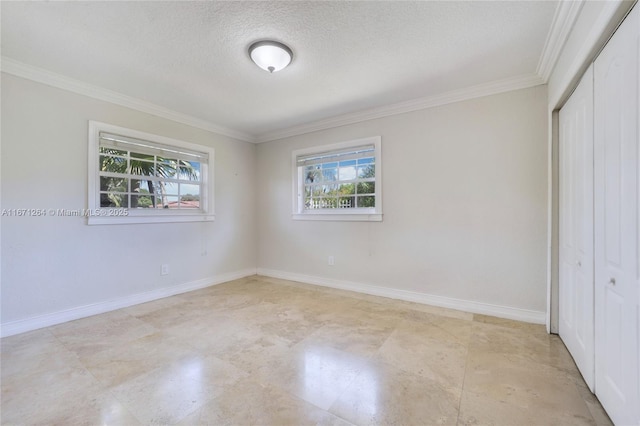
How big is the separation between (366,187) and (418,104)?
4.05 ft

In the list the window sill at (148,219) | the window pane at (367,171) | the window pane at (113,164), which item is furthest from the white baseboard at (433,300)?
the window pane at (113,164)

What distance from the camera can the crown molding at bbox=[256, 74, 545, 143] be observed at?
9.03 ft

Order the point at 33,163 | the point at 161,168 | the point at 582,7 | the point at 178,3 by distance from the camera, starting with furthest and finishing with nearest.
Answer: the point at 161,168 < the point at 33,163 < the point at 178,3 < the point at 582,7

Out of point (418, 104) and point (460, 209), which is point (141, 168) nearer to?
point (418, 104)

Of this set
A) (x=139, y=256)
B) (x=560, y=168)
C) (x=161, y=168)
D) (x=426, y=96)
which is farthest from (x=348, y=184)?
(x=139, y=256)

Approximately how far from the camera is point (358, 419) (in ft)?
4.77

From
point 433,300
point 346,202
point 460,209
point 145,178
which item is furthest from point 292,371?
point 145,178

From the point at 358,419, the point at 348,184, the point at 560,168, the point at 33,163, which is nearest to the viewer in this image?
the point at 358,419

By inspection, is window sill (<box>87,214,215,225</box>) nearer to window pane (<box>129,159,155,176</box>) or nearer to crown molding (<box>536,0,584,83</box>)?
window pane (<box>129,159,155,176</box>)

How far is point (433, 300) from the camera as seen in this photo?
3.23 metres

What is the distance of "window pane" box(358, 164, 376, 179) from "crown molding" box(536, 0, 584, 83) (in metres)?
1.95

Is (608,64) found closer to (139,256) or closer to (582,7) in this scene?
(582,7)

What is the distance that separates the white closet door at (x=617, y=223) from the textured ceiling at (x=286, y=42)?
793mm

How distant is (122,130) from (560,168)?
4593mm
